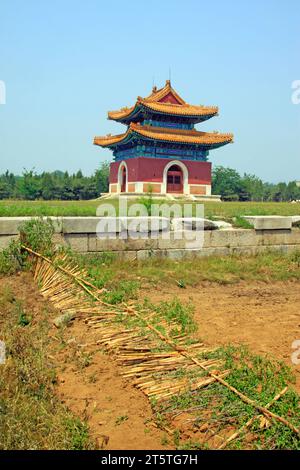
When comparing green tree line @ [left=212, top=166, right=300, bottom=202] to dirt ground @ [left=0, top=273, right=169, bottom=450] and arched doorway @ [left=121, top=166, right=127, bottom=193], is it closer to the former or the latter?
arched doorway @ [left=121, top=166, right=127, bottom=193]

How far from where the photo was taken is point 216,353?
333 cm

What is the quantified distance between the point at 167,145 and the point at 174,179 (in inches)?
84.8

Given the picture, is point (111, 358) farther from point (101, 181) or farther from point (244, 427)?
point (101, 181)

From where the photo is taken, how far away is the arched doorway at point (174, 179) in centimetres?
2605

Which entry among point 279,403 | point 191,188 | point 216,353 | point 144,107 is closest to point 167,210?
point 216,353

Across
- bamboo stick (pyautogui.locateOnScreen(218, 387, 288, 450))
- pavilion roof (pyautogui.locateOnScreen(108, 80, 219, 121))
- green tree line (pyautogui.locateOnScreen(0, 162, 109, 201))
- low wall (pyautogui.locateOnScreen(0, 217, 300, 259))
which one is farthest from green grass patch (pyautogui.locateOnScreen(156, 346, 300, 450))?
green tree line (pyautogui.locateOnScreen(0, 162, 109, 201))

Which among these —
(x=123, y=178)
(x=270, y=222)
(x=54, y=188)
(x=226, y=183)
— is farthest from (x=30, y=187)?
(x=270, y=222)

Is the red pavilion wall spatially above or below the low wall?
above

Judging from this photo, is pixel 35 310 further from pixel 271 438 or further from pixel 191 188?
pixel 191 188

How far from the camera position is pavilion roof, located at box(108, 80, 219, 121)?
24.1m

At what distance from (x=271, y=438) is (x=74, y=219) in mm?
4489

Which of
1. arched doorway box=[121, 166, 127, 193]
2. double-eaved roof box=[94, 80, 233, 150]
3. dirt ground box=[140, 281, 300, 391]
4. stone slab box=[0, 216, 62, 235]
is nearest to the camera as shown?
dirt ground box=[140, 281, 300, 391]

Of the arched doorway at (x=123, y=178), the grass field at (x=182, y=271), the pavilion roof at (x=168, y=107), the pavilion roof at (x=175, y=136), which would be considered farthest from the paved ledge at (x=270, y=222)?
the arched doorway at (x=123, y=178)

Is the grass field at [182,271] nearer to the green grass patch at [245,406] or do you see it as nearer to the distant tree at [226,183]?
the green grass patch at [245,406]
